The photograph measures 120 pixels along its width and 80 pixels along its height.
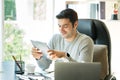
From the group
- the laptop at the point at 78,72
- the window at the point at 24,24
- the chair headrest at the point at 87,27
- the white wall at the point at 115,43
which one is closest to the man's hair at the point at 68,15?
the chair headrest at the point at 87,27

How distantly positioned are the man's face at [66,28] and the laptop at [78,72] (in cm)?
89

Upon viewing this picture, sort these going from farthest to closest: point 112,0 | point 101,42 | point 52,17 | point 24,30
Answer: point 52,17, point 24,30, point 112,0, point 101,42

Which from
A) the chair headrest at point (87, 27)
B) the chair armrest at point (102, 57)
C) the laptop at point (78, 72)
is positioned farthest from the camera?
the chair headrest at point (87, 27)

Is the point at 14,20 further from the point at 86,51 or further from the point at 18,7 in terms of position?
the point at 86,51

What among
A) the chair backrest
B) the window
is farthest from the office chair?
the window

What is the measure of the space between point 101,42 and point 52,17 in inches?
54.9

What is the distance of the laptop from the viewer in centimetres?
141

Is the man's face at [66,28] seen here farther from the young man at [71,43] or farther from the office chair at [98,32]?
the office chair at [98,32]

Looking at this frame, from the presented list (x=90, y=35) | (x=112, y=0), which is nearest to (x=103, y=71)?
(x=90, y=35)

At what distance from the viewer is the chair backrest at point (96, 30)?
2.43 meters

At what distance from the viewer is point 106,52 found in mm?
2387

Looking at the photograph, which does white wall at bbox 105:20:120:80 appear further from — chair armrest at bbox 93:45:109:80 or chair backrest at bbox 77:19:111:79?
chair armrest at bbox 93:45:109:80

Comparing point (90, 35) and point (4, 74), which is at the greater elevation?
point (90, 35)

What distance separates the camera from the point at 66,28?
7.48 ft
